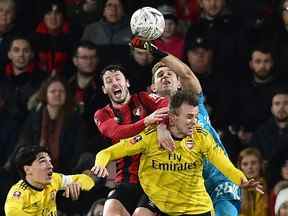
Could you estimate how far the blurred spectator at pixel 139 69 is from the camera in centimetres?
1506

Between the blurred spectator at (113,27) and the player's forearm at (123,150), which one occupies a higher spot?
the blurred spectator at (113,27)

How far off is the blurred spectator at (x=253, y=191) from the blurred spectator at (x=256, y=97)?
575mm

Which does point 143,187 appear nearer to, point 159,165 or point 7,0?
point 159,165

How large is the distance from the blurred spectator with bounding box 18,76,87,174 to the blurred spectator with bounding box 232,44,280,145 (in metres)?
1.67

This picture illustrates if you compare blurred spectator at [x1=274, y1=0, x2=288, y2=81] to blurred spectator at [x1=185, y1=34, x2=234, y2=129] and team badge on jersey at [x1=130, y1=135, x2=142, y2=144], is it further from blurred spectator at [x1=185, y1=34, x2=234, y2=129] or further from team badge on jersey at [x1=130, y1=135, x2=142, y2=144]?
team badge on jersey at [x1=130, y1=135, x2=142, y2=144]

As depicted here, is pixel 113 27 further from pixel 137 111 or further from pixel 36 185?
pixel 137 111

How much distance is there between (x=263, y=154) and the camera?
47.3ft

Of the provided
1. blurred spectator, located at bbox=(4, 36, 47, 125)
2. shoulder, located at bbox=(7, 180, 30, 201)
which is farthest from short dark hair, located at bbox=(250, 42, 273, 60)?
shoulder, located at bbox=(7, 180, 30, 201)

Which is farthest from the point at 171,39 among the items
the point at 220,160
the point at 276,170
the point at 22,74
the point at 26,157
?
the point at 220,160

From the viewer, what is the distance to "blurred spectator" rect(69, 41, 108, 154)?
1525 cm

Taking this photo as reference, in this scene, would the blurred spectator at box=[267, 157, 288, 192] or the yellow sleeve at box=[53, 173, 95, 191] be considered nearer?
the yellow sleeve at box=[53, 173, 95, 191]

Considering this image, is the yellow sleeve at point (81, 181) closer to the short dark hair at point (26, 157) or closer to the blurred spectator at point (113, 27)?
the short dark hair at point (26, 157)

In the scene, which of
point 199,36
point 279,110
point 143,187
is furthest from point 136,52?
point 143,187

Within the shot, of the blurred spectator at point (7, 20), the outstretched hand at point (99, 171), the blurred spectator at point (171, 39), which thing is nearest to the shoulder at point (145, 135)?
the outstretched hand at point (99, 171)
